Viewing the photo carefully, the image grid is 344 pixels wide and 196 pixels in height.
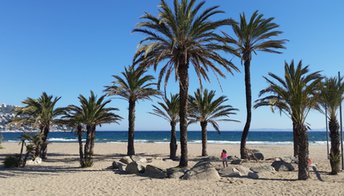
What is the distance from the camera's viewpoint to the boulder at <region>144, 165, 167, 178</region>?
52.5ft

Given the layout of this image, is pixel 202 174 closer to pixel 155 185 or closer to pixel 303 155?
pixel 155 185

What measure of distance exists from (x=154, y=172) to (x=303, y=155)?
7300 millimetres

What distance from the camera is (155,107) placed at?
2869cm

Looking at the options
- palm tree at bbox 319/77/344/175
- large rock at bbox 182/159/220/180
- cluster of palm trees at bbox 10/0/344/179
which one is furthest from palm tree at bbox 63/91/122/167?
palm tree at bbox 319/77/344/175

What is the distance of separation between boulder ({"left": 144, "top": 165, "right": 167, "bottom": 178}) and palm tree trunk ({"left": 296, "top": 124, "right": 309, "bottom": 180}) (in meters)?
6.46

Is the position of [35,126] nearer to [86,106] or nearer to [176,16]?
[86,106]

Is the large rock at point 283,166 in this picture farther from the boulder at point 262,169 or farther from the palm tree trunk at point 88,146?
the palm tree trunk at point 88,146

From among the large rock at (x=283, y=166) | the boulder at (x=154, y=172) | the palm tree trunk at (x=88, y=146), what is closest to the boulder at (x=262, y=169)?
→ the large rock at (x=283, y=166)

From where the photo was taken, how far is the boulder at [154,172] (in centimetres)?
1600

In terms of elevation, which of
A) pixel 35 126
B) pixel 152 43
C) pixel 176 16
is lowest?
pixel 35 126

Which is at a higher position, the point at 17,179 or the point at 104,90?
the point at 104,90

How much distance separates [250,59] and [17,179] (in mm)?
17921

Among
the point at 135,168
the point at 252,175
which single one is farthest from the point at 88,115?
the point at 252,175

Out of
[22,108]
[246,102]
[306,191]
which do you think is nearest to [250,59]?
[246,102]
